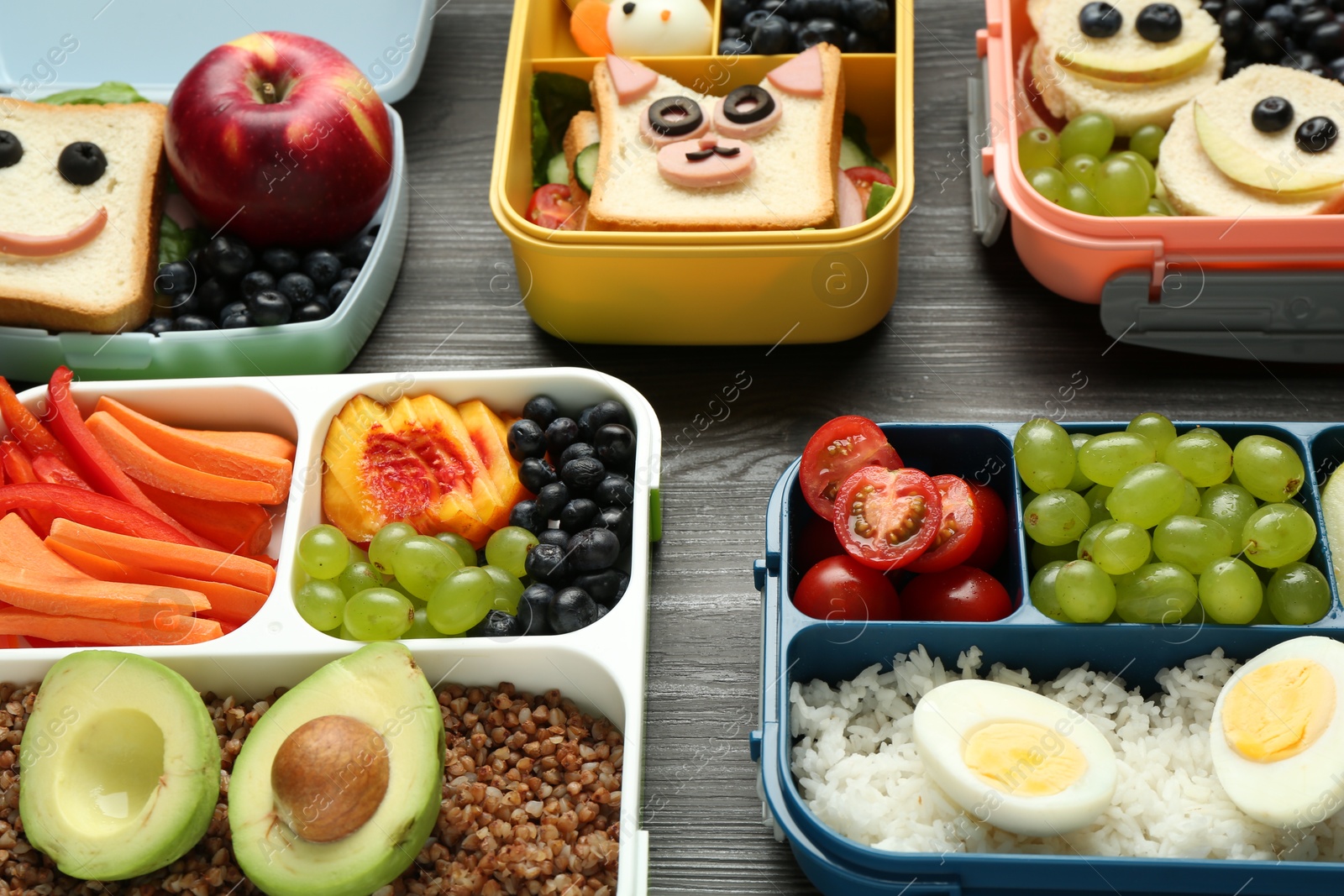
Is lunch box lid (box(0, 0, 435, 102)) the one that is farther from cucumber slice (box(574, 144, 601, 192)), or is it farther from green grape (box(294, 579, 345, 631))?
green grape (box(294, 579, 345, 631))

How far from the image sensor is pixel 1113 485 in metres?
1.25

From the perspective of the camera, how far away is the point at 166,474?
139 cm

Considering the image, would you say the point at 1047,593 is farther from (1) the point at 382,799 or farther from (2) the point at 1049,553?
(1) the point at 382,799

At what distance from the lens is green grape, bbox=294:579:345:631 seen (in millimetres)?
1270

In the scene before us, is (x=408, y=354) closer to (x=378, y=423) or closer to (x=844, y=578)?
(x=378, y=423)

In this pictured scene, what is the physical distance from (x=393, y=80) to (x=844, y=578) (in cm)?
114

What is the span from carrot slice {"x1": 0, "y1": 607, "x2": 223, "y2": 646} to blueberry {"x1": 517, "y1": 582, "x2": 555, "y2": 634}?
1.11 feet

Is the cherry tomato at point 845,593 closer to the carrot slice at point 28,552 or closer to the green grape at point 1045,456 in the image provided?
the green grape at point 1045,456

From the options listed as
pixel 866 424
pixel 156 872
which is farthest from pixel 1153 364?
pixel 156 872

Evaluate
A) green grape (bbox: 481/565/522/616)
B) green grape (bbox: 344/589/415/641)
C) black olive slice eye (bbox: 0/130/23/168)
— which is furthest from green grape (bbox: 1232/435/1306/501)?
black olive slice eye (bbox: 0/130/23/168)

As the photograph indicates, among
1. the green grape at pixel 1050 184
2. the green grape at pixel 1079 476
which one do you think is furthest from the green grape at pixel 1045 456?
the green grape at pixel 1050 184

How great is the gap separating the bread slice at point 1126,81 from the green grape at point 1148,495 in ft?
2.14

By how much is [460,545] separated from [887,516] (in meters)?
0.50

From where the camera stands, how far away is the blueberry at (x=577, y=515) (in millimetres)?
1359
